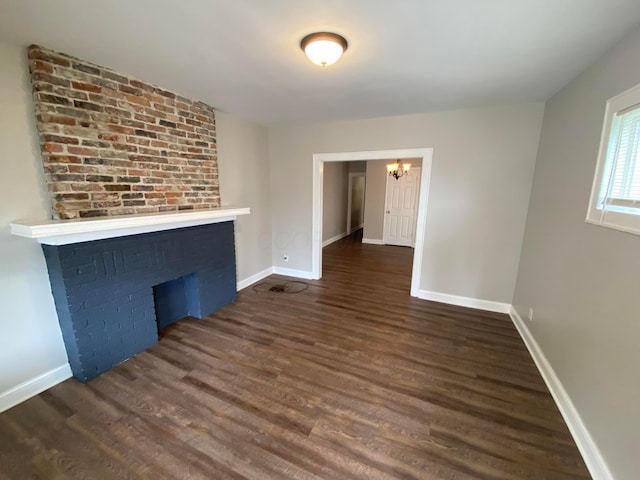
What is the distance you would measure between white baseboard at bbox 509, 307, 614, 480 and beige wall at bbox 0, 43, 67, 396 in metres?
3.79

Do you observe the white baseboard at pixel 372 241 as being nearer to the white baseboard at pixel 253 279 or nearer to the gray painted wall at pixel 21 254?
the white baseboard at pixel 253 279

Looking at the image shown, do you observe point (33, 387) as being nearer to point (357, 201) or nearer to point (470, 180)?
point (470, 180)

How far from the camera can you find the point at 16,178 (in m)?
1.81

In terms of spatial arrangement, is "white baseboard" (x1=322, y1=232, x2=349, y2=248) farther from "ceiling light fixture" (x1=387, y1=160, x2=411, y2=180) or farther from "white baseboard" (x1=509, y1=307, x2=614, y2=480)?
"white baseboard" (x1=509, y1=307, x2=614, y2=480)

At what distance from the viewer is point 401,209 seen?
6969 mm

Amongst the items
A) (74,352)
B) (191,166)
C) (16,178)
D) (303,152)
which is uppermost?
(303,152)

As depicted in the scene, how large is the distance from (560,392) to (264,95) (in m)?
3.62

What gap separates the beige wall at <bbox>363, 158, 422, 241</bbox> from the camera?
706 cm

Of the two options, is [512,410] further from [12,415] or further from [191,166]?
[191,166]

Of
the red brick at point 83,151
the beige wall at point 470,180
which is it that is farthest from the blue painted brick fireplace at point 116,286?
the beige wall at point 470,180

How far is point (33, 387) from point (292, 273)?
3208mm

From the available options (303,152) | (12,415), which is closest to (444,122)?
(303,152)

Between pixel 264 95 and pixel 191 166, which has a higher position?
pixel 264 95

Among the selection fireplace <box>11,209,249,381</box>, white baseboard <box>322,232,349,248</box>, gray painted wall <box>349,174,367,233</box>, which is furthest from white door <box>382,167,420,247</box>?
fireplace <box>11,209,249,381</box>
